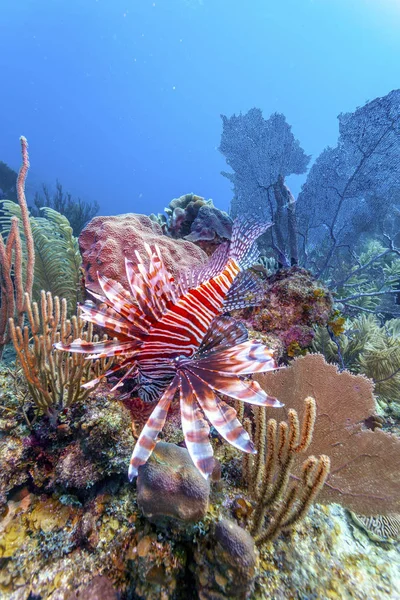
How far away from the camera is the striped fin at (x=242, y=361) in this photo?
1662mm

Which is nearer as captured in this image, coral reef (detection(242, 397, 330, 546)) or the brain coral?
coral reef (detection(242, 397, 330, 546))

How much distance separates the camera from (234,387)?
158 cm

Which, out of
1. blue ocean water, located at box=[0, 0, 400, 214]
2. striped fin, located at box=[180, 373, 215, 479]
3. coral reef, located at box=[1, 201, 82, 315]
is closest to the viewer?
striped fin, located at box=[180, 373, 215, 479]

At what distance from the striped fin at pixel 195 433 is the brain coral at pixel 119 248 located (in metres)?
2.19

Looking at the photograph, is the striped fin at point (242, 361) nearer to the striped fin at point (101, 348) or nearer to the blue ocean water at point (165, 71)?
the striped fin at point (101, 348)

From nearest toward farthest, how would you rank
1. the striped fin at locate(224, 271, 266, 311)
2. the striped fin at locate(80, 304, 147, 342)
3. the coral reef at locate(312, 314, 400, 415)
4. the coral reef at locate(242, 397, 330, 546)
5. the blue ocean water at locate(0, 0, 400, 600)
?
the coral reef at locate(242, 397, 330, 546) < the blue ocean water at locate(0, 0, 400, 600) < the striped fin at locate(80, 304, 147, 342) < the striped fin at locate(224, 271, 266, 311) < the coral reef at locate(312, 314, 400, 415)

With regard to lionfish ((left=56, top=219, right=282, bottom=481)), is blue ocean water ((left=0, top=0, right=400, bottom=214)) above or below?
above

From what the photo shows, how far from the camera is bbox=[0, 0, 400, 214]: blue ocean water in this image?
286 ft

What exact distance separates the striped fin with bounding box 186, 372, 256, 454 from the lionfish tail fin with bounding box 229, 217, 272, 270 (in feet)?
6.26

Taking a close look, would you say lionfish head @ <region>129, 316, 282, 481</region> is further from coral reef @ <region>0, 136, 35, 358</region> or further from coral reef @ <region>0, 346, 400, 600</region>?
coral reef @ <region>0, 136, 35, 358</region>

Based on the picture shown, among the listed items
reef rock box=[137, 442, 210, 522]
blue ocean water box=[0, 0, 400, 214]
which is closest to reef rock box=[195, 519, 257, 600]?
reef rock box=[137, 442, 210, 522]

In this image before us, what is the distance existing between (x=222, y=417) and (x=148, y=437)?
0.36 metres

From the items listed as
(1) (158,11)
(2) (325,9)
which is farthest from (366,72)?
(1) (158,11)

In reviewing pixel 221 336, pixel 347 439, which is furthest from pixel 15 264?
pixel 347 439
